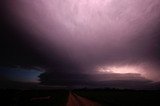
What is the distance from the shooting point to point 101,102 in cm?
1512

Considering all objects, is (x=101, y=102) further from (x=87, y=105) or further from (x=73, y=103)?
(x=73, y=103)

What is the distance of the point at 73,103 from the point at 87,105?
5.47 ft

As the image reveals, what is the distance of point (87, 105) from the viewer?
1503 cm

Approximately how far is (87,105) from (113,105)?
84.4 inches

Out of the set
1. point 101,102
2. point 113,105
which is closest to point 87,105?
point 101,102

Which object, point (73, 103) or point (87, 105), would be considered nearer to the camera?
point (87, 105)

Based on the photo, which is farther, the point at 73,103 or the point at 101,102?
the point at 73,103

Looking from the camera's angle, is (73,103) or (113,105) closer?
(113,105)

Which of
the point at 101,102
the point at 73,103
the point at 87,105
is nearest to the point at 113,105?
the point at 101,102

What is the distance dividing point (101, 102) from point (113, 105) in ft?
3.37

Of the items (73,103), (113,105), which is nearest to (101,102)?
(113,105)

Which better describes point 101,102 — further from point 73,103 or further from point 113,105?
point 73,103

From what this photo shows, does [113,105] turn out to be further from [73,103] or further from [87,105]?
[73,103]

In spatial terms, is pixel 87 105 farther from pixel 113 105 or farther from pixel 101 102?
pixel 113 105
